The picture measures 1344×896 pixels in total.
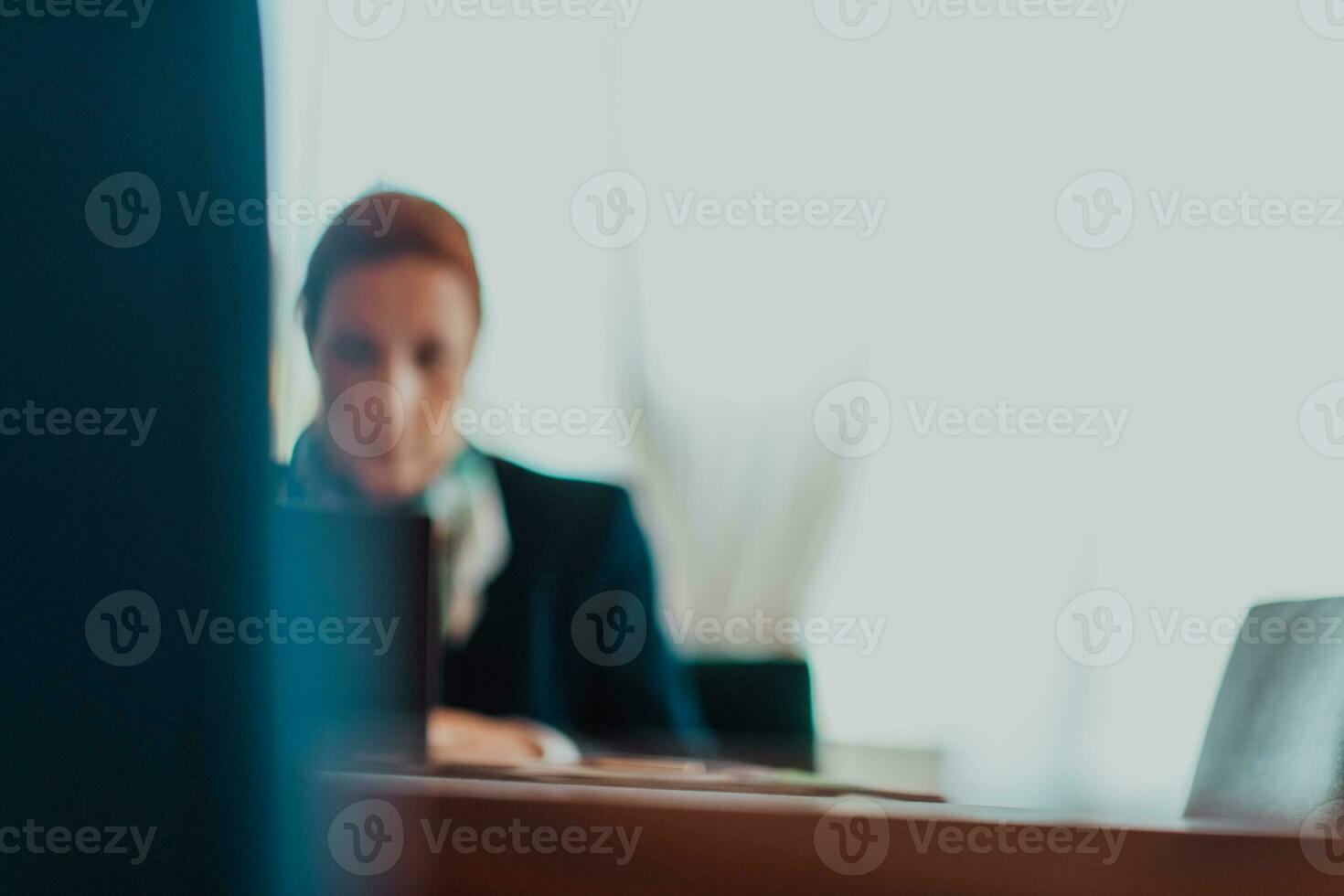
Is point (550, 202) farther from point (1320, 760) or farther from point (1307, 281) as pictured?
point (1320, 760)

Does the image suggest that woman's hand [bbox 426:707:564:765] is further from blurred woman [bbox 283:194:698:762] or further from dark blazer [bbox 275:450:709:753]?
dark blazer [bbox 275:450:709:753]

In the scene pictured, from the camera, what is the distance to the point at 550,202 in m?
2.84

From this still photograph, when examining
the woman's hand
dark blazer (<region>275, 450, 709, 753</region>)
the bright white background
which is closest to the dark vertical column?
the woman's hand

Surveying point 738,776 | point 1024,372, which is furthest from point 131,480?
point 1024,372

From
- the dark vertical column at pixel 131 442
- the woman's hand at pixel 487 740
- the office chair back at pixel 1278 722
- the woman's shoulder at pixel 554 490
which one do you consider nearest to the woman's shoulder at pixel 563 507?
the woman's shoulder at pixel 554 490

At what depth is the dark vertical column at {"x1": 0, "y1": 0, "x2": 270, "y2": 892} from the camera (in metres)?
0.59

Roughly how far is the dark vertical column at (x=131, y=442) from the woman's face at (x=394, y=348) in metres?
1.30

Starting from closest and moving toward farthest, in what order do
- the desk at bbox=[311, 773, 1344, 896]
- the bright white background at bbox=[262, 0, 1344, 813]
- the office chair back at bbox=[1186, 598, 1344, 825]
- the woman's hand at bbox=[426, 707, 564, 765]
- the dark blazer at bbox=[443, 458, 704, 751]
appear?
the desk at bbox=[311, 773, 1344, 896] < the office chair back at bbox=[1186, 598, 1344, 825] < the woman's hand at bbox=[426, 707, 564, 765] < the dark blazer at bbox=[443, 458, 704, 751] < the bright white background at bbox=[262, 0, 1344, 813]

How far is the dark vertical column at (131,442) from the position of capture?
586 millimetres

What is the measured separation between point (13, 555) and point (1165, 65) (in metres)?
2.57

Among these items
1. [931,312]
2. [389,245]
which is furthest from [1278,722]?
[931,312]

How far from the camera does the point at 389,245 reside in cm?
191

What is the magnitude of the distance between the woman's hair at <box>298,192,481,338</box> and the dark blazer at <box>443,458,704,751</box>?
43 centimetres

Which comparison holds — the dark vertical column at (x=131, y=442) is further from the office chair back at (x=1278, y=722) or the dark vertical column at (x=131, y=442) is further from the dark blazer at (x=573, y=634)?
the dark blazer at (x=573, y=634)
